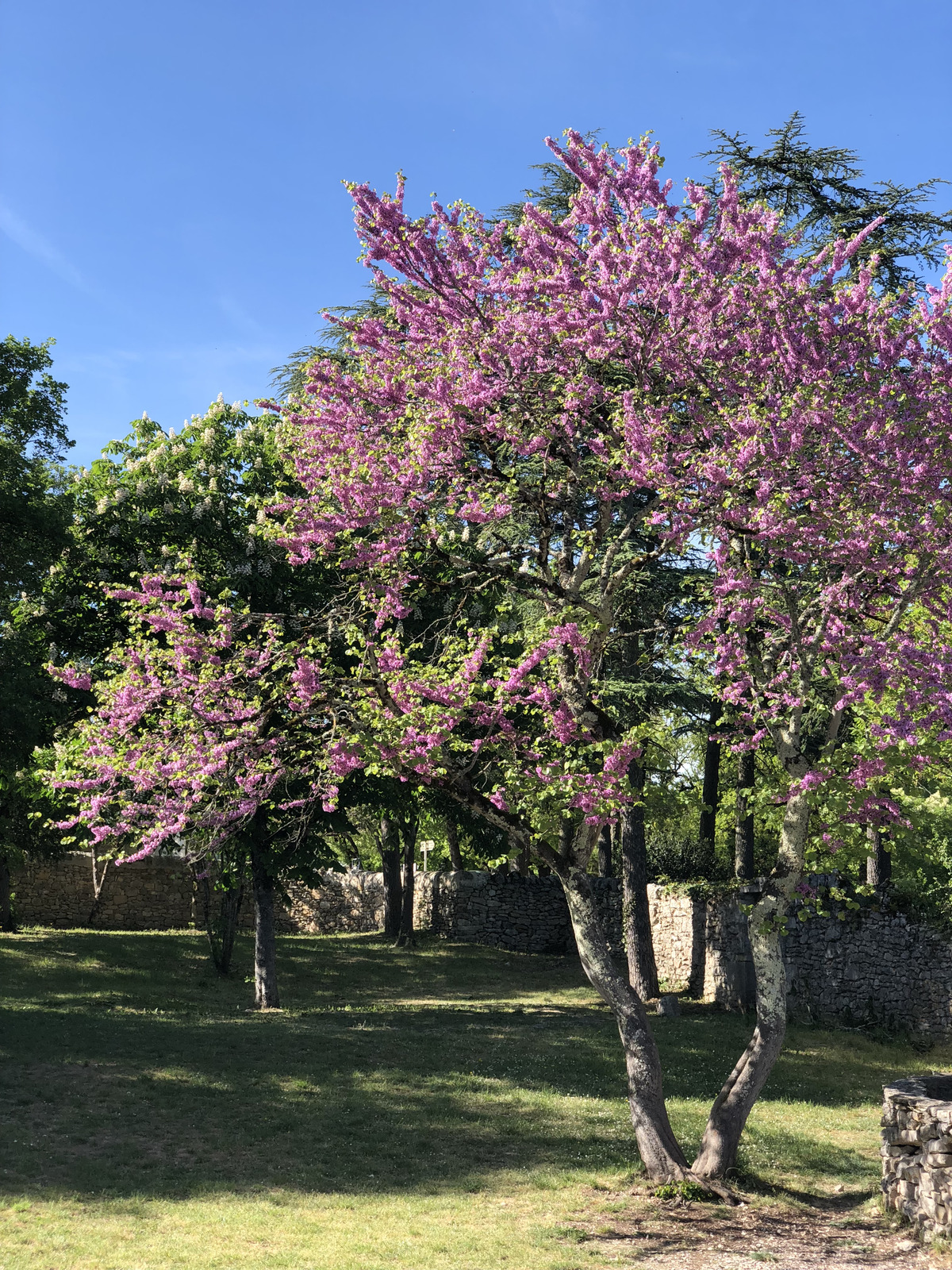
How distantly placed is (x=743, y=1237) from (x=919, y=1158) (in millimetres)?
2030

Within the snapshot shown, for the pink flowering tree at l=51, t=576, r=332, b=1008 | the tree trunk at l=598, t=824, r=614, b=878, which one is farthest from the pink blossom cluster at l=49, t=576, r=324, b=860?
the tree trunk at l=598, t=824, r=614, b=878

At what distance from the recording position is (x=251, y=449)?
20609 millimetres

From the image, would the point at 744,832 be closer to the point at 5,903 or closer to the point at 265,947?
the point at 265,947

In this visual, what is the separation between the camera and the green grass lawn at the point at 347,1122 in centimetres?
950

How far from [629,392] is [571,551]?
11.5 ft

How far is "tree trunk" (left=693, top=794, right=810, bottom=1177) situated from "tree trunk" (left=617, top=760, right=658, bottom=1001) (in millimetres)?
9352

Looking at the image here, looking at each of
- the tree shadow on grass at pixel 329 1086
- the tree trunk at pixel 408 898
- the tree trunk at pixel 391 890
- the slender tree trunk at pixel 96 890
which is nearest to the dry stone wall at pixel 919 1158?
the tree shadow on grass at pixel 329 1086

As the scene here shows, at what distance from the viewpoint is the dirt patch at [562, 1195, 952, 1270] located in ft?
30.9

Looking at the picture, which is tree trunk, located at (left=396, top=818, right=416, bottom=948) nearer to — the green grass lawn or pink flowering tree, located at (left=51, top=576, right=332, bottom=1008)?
the green grass lawn

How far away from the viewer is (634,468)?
1092 cm

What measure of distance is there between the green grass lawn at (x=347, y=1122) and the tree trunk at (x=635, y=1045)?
0.48 meters

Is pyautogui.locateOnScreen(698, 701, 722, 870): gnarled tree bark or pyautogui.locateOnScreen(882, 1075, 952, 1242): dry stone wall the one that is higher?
pyautogui.locateOnScreen(698, 701, 722, 870): gnarled tree bark

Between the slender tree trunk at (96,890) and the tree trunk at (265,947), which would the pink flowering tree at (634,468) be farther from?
the slender tree trunk at (96,890)

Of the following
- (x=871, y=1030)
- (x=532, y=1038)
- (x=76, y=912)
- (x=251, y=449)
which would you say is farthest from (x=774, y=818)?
(x=76, y=912)
